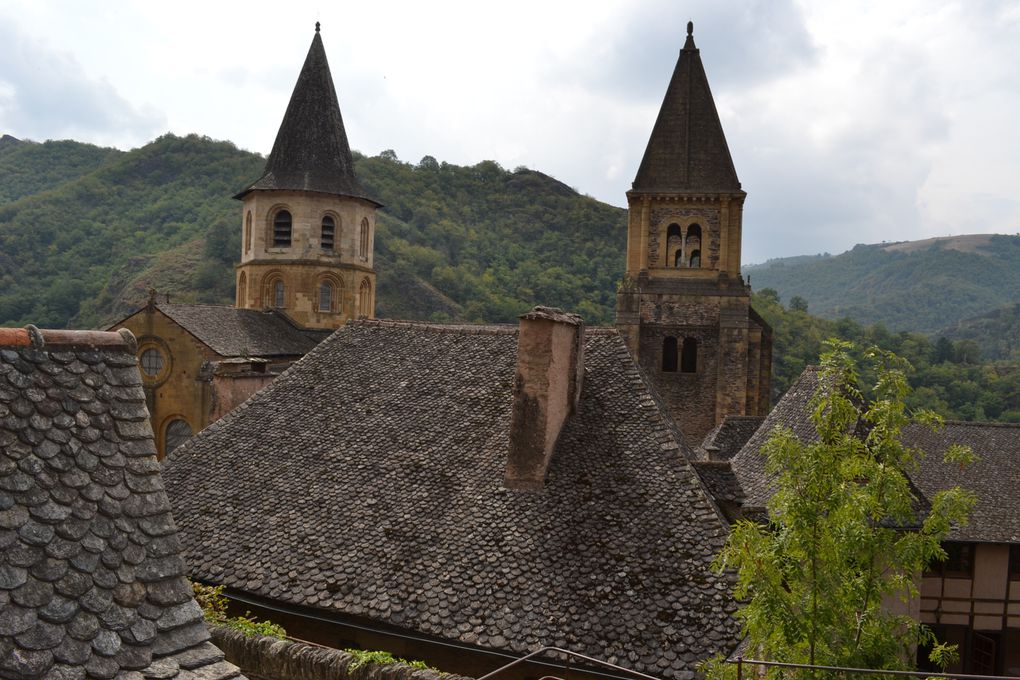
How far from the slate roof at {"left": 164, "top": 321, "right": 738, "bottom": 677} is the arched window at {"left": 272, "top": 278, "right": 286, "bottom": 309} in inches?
749

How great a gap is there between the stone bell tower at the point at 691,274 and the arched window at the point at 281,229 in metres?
13.7

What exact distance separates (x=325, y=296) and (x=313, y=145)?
6309mm

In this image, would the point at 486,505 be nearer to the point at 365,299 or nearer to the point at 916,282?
the point at 365,299

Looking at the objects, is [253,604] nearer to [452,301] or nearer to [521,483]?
[521,483]

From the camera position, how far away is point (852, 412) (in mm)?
6461

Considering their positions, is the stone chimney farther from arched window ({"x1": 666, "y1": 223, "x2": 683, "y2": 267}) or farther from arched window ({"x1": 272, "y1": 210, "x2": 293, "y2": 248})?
arched window ({"x1": 272, "y1": 210, "x2": 293, "y2": 248})

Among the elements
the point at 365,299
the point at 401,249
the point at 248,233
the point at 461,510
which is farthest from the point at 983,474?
the point at 401,249

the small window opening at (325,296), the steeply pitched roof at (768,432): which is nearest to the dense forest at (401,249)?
the small window opening at (325,296)

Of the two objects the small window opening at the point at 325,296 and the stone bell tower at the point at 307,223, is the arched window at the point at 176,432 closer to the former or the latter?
the stone bell tower at the point at 307,223

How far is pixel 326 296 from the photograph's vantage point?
3434 centimetres

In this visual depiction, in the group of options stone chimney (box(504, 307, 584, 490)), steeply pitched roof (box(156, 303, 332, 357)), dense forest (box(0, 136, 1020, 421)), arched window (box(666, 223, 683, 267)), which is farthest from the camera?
dense forest (box(0, 136, 1020, 421))

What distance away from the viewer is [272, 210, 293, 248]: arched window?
3406cm

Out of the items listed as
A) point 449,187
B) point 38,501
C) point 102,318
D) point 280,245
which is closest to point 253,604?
point 38,501

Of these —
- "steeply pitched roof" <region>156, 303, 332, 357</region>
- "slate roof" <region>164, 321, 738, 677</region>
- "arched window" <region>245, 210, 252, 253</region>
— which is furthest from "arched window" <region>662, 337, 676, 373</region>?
"slate roof" <region>164, 321, 738, 677</region>
